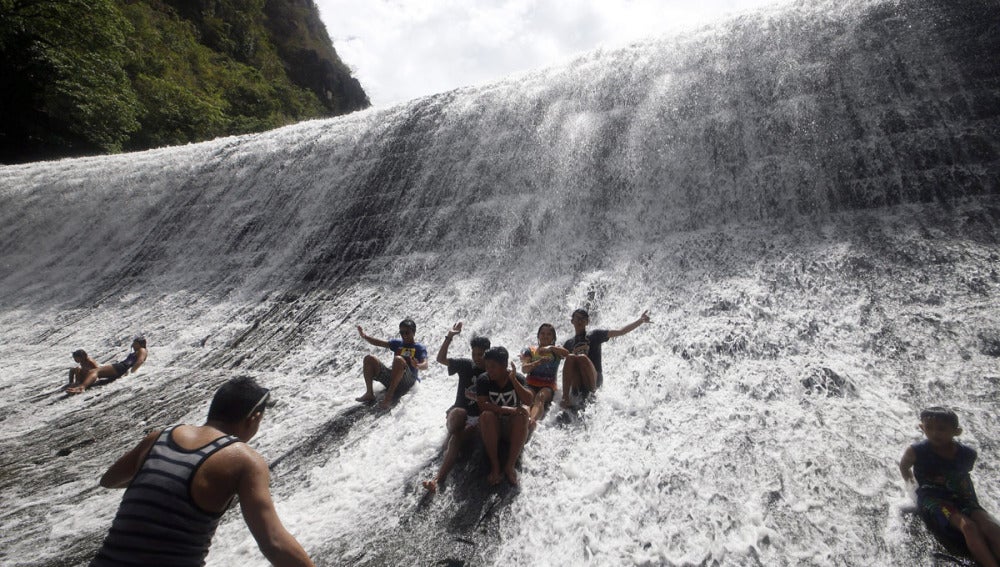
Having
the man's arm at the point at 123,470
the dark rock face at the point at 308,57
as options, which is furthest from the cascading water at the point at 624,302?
the dark rock face at the point at 308,57

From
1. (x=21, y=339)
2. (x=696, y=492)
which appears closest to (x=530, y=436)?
(x=696, y=492)

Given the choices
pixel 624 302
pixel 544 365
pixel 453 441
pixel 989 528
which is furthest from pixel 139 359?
pixel 989 528

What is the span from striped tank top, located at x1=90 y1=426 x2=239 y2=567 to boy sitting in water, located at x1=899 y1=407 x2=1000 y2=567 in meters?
3.68

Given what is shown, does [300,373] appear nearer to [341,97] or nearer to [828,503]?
[828,503]

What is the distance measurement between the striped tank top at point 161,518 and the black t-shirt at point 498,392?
2.51 metres

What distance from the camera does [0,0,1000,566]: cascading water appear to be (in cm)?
353

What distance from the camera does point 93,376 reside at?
7430mm

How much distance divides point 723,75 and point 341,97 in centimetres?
4380

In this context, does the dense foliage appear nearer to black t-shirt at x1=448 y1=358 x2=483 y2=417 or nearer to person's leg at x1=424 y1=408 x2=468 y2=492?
black t-shirt at x1=448 y1=358 x2=483 y2=417

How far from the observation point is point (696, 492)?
3.52 meters

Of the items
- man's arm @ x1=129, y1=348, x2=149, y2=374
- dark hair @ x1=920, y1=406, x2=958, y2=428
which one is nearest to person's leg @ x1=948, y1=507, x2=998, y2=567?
dark hair @ x1=920, y1=406, x2=958, y2=428

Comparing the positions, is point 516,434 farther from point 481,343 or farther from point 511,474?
point 481,343

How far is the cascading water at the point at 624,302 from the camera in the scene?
3.53 metres

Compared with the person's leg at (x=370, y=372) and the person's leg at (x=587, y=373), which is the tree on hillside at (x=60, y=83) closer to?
the person's leg at (x=370, y=372)
